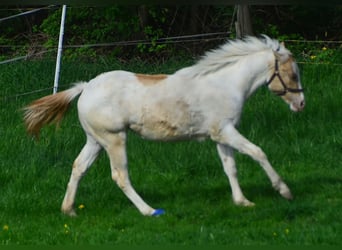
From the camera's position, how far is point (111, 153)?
26.2 feet

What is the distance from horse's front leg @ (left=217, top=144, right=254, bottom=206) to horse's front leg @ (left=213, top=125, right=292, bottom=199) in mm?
327

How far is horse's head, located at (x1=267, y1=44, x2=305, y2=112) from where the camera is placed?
320 inches

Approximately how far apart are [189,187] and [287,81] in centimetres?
156

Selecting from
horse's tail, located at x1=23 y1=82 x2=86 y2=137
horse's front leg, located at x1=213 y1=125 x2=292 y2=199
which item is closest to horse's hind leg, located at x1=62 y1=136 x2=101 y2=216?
horse's tail, located at x1=23 y1=82 x2=86 y2=137

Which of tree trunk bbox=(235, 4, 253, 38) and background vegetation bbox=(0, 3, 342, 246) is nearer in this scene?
background vegetation bbox=(0, 3, 342, 246)

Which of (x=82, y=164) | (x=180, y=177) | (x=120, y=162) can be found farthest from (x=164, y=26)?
(x=120, y=162)

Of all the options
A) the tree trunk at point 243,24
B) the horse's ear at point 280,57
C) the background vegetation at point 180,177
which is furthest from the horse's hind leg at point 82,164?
the tree trunk at point 243,24

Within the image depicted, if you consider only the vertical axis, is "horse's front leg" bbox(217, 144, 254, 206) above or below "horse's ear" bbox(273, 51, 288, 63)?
below

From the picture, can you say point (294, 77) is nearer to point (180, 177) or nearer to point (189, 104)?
point (189, 104)

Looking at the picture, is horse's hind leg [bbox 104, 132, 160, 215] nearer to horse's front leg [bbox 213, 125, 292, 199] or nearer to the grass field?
the grass field

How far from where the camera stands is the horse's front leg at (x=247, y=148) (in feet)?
25.7

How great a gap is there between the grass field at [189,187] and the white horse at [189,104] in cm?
34

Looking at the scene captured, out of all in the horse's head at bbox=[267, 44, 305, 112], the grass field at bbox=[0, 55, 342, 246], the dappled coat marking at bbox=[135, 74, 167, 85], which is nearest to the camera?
the grass field at bbox=[0, 55, 342, 246]

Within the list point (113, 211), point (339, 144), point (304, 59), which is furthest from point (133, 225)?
point (304, 59)
